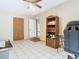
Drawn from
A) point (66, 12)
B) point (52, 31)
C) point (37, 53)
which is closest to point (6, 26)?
point (52, 31)

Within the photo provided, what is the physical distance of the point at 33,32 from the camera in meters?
7.95

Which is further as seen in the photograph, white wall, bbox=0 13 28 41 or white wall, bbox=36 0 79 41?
white wall, bbox=0 13 28 41

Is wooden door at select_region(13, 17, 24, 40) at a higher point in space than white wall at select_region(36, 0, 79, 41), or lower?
lower

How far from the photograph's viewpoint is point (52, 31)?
17.7 feet

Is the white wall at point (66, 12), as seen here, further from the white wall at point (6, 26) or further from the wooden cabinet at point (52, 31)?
the white wall at point (6, 26)

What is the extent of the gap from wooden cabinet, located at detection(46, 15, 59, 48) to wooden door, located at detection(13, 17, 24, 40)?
2498 millimetres

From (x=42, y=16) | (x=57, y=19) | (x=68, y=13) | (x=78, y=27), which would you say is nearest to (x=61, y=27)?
(x=57, y=19)

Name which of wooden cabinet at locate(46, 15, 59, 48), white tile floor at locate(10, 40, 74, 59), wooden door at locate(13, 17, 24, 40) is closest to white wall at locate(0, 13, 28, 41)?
wooden door at locate(13, 17, 24, 40)

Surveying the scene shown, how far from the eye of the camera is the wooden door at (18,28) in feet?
22.8

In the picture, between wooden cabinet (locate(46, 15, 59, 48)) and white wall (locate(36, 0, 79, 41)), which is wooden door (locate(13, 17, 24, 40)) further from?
wooden cabinet (locate(46, 15, 59, 48))

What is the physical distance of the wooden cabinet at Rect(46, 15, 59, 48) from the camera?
499cm

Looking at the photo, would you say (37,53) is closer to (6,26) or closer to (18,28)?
(6,26)

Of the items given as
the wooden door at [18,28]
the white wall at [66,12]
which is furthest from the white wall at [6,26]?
the white wall at [66,12]

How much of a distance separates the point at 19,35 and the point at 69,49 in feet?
17.7
